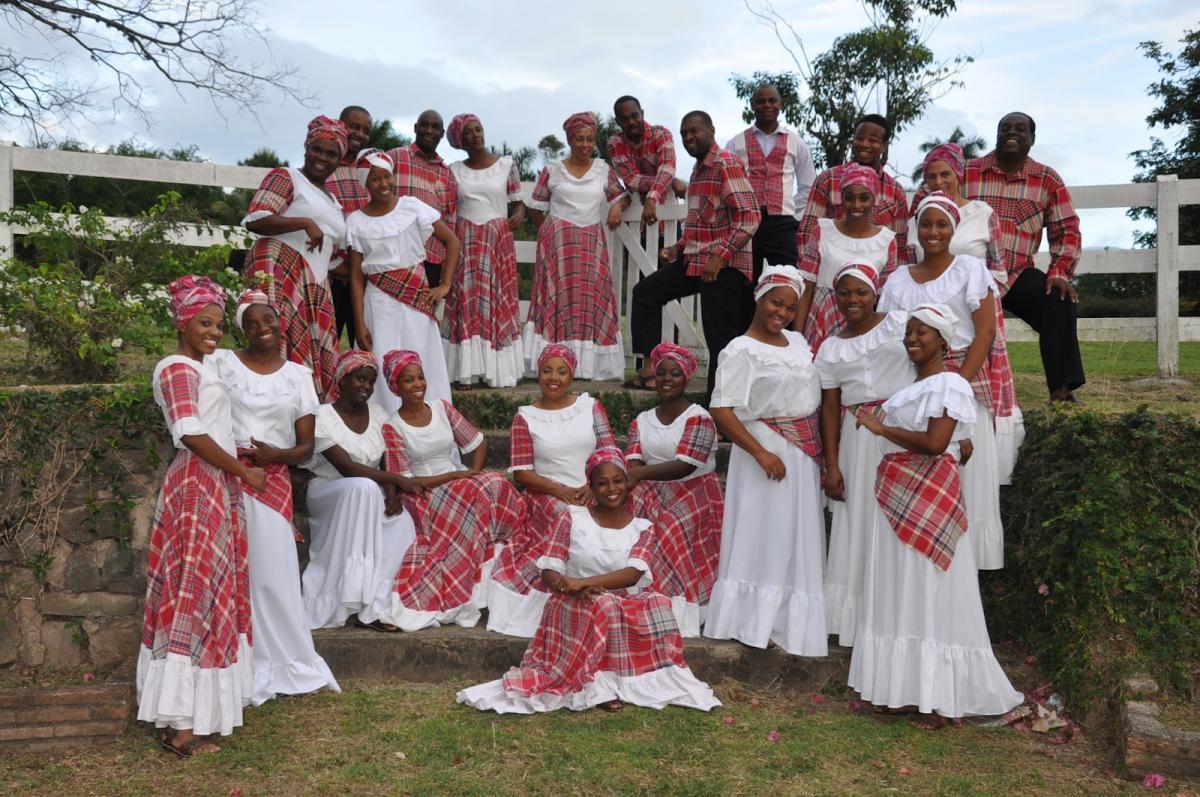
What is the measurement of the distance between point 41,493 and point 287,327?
1716mm

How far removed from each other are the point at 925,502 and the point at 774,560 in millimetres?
857

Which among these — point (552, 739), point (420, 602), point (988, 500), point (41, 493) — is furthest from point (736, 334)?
point (41, 493)

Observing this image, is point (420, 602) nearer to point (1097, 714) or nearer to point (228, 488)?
point (228, 488)

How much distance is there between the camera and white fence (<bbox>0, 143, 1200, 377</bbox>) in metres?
8.53

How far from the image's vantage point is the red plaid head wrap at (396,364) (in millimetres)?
6168

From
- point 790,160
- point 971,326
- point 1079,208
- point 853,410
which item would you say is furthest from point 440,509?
point 1079,208

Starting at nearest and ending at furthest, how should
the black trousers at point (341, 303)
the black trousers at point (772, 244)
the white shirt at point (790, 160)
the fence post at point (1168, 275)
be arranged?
the black trousers at point (341, 303)
the black trousers at point (772, 244)
the white shirt at point (790, 160)
the fence post at point (1168, 275)

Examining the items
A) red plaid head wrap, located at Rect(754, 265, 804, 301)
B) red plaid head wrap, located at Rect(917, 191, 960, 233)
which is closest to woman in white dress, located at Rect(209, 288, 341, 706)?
red plaid head wrap, located at Rect(754, 265, 804, 301)

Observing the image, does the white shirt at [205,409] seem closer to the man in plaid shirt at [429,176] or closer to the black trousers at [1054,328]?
the man in plaid shirt at [429,176]

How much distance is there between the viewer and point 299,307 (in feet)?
21.9

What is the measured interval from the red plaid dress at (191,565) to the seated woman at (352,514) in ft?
2.56

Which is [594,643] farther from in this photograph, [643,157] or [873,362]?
[643,157]

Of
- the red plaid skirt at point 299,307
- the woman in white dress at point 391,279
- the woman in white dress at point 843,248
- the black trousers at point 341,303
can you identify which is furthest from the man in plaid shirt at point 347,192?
the woman in white dress at point 843,248

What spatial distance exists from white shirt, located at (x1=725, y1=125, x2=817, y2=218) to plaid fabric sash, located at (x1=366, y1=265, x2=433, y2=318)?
233cm
